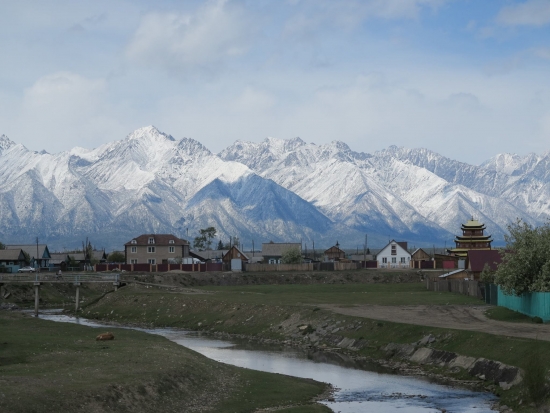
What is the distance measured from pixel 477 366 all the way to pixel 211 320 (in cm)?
4738

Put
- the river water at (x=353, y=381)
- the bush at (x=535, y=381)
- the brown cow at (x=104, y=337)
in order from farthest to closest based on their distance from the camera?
the brown cow at (x=104, y=337)
the river water at (x=353, y=381)
the bush at (x=535, y=381)

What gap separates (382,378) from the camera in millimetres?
59188

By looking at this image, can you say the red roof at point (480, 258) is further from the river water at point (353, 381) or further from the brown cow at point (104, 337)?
the brown cow at point (104, 337)

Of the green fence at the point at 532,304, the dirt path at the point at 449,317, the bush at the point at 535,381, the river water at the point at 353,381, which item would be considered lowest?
the river water at the point at 353,381

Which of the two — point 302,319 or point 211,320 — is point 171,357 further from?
point 211,320

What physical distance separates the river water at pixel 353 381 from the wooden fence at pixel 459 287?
3607 cm

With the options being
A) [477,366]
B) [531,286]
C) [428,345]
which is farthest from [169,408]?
[531,286]

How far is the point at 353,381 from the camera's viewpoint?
58125mm

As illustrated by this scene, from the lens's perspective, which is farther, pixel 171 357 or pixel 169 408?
pixel 171 357

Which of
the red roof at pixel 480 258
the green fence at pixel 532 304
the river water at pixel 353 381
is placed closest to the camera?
the river water at pixel 353 381

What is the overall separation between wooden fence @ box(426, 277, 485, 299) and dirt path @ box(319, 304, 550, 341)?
12.5 meters

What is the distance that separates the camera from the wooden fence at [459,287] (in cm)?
10556

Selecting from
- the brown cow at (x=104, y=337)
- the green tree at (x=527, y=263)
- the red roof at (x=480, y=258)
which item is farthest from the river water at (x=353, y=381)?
the red roof at (x=480, y=258)

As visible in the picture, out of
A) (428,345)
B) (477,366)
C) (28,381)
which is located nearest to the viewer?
(28,381)
